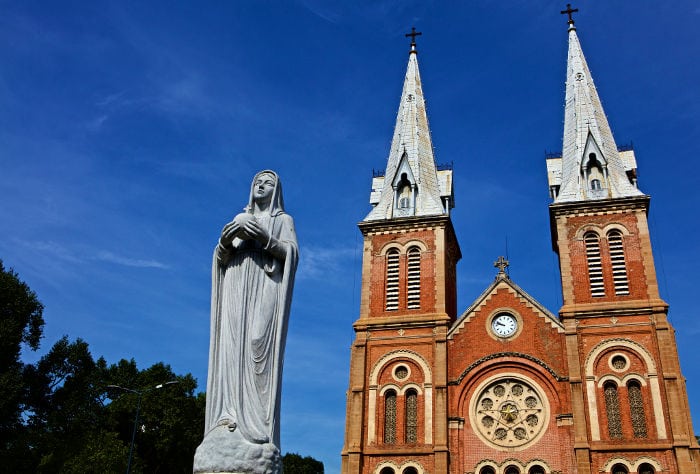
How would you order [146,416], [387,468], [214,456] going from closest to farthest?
[214,456]
[387,468]
[146,416]

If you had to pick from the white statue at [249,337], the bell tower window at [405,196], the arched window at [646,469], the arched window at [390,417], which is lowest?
the white statue at [249,337]

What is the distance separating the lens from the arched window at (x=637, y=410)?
2705 cm

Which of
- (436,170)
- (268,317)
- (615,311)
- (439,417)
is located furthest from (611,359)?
(268,317)

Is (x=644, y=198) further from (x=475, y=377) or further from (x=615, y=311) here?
(x=475, y=377)

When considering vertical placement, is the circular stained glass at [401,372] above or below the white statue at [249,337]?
above

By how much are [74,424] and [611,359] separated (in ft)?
73.2

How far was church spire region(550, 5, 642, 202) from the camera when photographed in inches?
1296

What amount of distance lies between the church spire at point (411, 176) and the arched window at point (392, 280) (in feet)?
7.10

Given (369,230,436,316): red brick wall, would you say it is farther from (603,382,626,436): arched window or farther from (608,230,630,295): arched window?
(603,382,626,436): arched window

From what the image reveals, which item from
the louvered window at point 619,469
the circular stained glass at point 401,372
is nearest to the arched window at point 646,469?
the louvered window at point 619,469

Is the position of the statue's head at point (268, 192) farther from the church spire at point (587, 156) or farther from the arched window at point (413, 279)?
the church spire at point (587, 156)

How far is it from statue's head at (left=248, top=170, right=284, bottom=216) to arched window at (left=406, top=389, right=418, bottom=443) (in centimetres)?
2427

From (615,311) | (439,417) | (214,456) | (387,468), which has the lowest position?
(214,456)

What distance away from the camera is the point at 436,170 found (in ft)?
125
